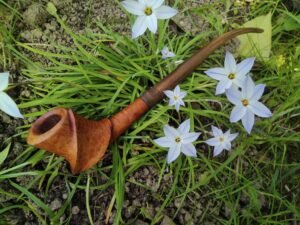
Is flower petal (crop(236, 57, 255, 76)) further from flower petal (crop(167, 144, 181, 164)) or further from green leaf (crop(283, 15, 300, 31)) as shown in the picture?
green leaf (crop(283, 15, 300, 31))

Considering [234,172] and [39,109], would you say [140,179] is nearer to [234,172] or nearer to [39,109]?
[234,172]

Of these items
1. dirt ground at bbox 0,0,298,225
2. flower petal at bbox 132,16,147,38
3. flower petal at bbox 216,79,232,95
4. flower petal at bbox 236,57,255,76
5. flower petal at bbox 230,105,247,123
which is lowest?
dirt ground at bbox 0,0,298,225

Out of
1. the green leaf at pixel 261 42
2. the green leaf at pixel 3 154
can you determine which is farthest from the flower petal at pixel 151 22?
the green leaf at pixel 3 154

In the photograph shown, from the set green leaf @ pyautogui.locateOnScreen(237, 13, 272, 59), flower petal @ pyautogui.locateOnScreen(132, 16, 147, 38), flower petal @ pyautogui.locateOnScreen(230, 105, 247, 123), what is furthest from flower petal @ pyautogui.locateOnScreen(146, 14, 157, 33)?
green leaf @ pyautogui.locateOnScreen(237, 13, 272, 59)

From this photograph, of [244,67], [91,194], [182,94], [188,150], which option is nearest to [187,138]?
[188,150]

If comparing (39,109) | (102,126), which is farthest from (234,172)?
(39,109)
